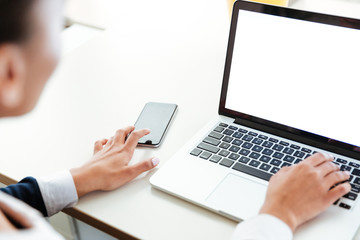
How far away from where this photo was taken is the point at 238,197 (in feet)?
2.33

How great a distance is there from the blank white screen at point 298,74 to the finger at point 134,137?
199 mm

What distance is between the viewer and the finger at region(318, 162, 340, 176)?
706 mm

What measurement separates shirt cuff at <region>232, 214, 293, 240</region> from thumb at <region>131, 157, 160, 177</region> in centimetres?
21

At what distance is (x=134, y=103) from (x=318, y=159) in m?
0.44

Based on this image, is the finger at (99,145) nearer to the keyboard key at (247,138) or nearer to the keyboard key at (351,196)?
the keyboard key at (247,138)

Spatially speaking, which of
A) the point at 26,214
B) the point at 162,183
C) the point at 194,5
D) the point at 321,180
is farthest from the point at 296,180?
the point at 194,5

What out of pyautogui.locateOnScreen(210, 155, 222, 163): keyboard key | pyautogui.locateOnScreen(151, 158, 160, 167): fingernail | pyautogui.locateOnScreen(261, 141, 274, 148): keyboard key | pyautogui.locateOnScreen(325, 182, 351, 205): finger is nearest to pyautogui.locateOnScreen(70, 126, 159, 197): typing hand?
pyautogui.locateOnScreen(151, 158, 160, 167): fingernail

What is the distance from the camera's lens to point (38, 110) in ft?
3.20

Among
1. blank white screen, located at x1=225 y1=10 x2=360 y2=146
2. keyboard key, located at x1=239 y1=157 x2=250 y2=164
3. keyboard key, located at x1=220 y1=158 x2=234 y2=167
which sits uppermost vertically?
blank white screen, located at x1=225 y1=10 x2=360 y2=146

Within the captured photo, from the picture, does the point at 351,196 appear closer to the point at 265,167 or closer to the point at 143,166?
the point at 265,167

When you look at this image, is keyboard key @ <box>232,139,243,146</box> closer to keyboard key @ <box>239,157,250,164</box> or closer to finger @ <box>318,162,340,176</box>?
keyboard key @ <box>239,157,250,164</box>

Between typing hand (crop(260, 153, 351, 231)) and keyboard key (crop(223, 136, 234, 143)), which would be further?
keyboard key (crop(223, 136, 234, 143))

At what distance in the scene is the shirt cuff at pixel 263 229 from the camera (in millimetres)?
617

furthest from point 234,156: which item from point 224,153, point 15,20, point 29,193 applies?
point 15,20
